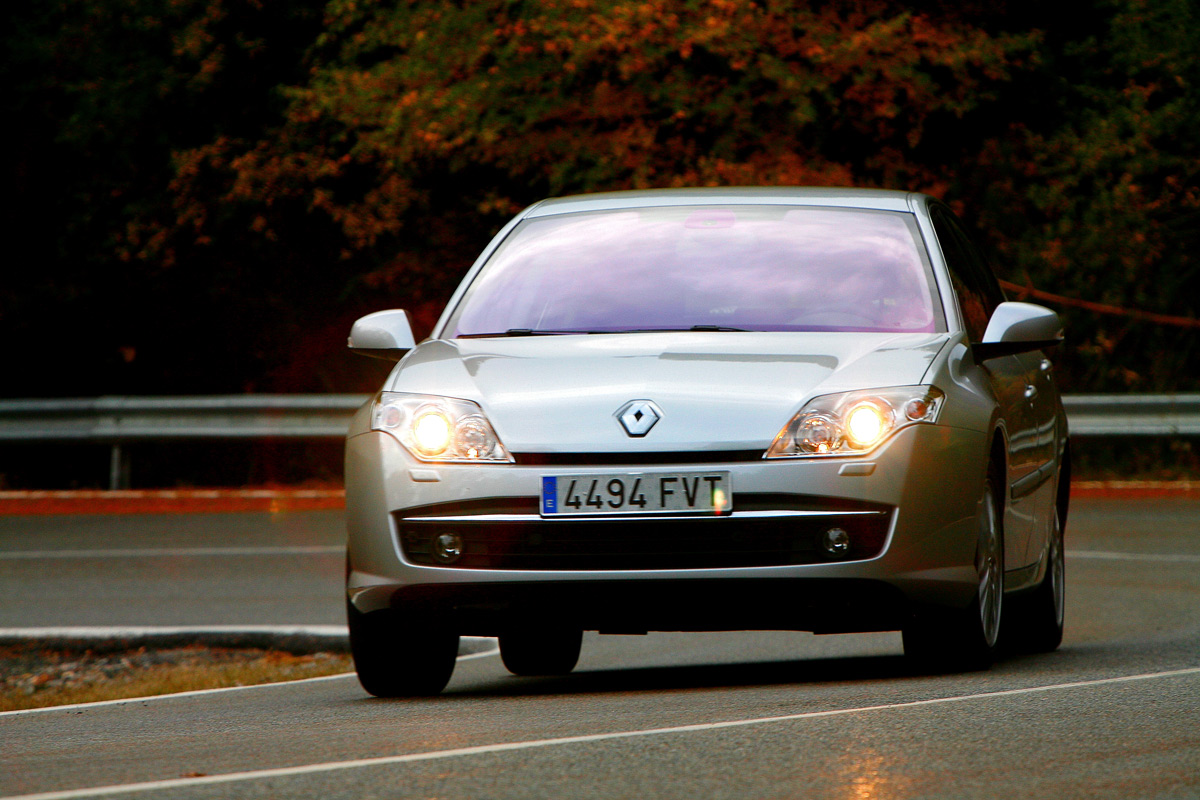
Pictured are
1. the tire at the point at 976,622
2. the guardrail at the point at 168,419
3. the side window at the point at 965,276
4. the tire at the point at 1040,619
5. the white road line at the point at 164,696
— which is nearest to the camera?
the tire at the point at 976,622

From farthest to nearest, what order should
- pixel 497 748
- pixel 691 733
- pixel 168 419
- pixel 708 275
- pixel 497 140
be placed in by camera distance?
pixel 497 140 → pixel 168 419 → pixel 708 275 → pixel 691 733 → pixel 497 748

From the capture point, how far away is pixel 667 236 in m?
7.44

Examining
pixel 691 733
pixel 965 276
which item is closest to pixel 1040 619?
pixel 965 276

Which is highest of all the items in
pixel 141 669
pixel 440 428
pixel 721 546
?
pixel 440 428

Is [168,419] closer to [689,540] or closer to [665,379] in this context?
[665,379]

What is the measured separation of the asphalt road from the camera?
470cm

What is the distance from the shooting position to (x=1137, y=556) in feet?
41.7

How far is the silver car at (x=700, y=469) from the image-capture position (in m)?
6.26

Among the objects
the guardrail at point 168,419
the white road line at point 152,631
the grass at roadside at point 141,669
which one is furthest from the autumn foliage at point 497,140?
the grass at roadside at point 141,669

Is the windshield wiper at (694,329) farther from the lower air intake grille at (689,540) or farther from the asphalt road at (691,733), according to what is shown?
the asphalt road at (691,733)

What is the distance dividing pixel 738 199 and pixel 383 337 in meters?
1.39

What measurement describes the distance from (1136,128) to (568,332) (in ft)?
43.1

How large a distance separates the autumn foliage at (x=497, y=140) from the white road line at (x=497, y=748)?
12.2m

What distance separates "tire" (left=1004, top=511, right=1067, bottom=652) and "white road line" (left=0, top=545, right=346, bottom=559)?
661 centimetres
